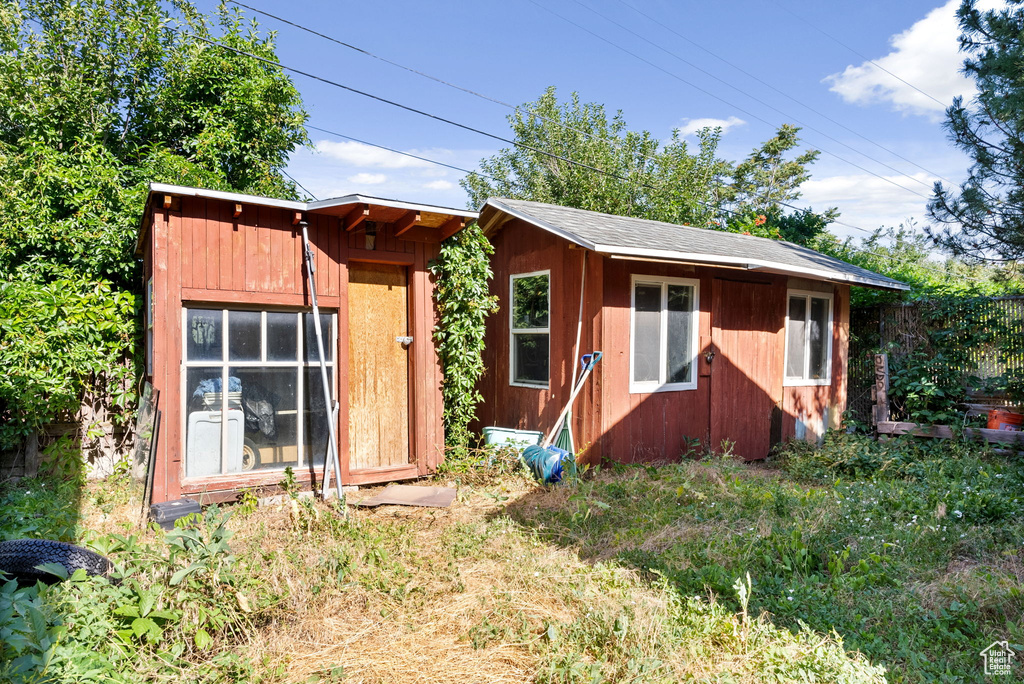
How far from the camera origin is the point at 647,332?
7.14 meters

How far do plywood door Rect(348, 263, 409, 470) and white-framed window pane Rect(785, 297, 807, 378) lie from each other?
563 centimetres

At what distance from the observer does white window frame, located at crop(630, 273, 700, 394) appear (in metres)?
6.98

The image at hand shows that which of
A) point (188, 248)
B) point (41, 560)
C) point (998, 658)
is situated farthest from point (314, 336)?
point (998, 658)

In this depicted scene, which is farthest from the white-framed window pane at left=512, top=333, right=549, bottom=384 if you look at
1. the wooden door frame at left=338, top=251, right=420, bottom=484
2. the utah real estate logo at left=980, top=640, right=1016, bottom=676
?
the utah real estate logo at left=980, top=640, right=1016, bottom=676

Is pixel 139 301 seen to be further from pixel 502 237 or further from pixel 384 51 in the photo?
pixel 384 51

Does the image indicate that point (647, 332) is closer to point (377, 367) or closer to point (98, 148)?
point (377, 367)

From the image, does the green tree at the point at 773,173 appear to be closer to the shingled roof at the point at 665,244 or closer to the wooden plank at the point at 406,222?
the shingled roof at the point at 665,244

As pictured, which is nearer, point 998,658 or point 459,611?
point 998,658

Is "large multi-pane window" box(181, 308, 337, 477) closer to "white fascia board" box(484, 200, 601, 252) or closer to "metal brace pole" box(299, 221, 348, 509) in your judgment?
"metal brace pole" box(299, 221, 348, 509)

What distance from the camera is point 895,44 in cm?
1345

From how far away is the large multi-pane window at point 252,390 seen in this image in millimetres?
5152

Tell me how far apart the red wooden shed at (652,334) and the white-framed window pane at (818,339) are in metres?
0.03

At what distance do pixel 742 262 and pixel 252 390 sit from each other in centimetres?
546

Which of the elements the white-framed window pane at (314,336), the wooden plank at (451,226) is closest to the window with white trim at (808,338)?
the wooden plank at (451,226)
